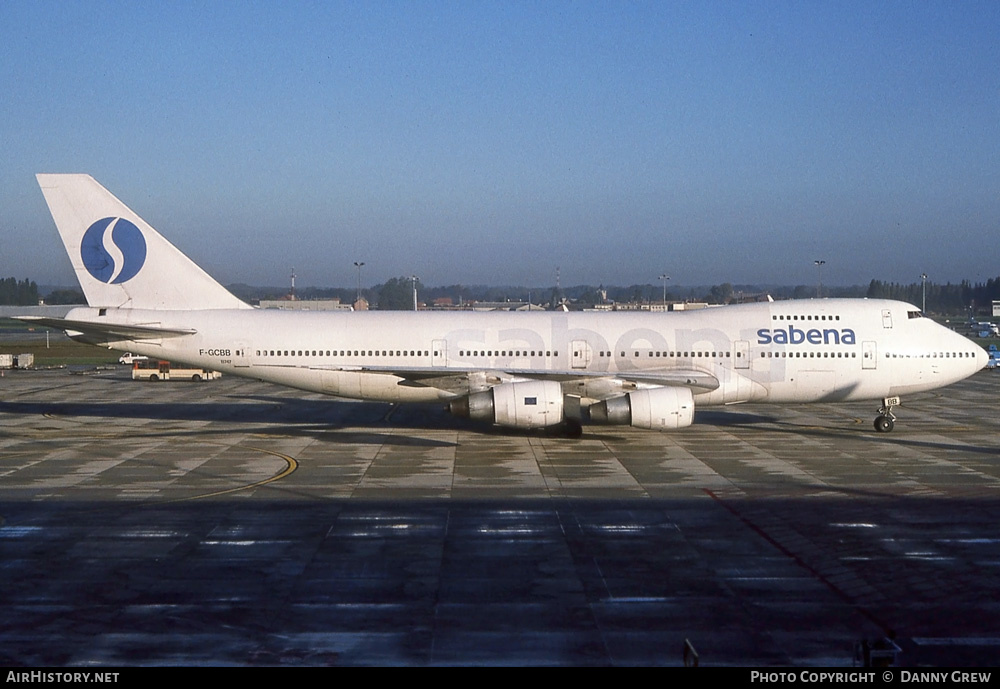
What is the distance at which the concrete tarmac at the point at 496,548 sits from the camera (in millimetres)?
11516

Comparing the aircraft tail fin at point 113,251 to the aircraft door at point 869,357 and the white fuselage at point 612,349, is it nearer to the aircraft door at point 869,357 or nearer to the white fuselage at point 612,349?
the white fuselage at point 612,349

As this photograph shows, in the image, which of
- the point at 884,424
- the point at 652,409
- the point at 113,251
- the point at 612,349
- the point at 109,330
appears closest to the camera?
the point at 652,409

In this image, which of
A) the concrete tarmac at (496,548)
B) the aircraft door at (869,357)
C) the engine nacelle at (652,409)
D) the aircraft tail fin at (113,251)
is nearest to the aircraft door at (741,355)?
the concrete tarmac at (496,548)

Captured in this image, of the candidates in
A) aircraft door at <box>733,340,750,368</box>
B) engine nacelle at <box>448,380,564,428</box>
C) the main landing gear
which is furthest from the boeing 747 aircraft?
engine nacelle at <box>448,380,564,428</box>

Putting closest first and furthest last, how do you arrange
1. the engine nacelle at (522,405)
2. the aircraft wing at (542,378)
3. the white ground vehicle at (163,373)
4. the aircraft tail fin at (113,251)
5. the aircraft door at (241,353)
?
the engine nacelle at (522,405), the aircraft wing at (542,378), the aircraft tail fin at (113,251), the aircraft door at (241,353), the white ground vehicle at (163,373)

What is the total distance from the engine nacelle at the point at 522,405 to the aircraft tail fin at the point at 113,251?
1155cm

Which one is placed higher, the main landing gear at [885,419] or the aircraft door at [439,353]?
the aircraft door at [439,353]

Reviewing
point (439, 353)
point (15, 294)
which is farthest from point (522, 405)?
point (15, 294)

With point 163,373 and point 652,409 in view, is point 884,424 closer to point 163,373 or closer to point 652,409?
point 652,409

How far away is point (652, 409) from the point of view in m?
26.5

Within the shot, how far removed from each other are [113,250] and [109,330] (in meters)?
3.06

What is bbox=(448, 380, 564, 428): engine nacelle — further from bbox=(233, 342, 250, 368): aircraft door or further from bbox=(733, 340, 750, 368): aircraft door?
bbox=(233, 342, 250, 368): aircraft door

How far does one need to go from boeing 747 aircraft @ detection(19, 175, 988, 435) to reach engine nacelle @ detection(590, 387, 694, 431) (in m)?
2.48

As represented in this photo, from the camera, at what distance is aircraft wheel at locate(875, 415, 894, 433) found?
3092cm
